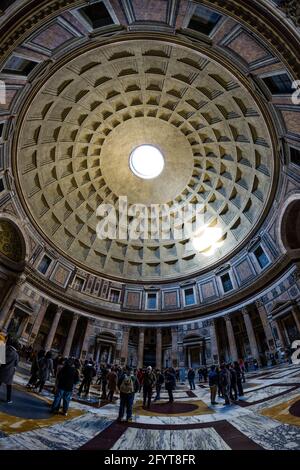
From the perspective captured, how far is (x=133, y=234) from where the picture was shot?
1199 inches

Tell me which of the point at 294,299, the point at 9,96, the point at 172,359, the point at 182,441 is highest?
the point at 9,96

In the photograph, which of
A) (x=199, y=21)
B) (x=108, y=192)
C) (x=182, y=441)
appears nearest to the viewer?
(x=182, y=441)

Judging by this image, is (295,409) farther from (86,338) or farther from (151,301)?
(151,301)

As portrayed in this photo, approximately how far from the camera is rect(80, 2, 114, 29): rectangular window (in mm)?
10602

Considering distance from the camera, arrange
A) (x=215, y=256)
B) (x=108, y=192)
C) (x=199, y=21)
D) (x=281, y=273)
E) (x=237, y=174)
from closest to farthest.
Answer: (x=199, y=21), (x=281, y=273), (x=237, y=174), (x=215, y=256), (x=108, y=192)

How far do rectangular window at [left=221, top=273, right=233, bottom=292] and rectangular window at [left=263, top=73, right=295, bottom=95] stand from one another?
55.4 feet

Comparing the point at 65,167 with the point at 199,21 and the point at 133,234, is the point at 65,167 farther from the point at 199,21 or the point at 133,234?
the point at 199,21

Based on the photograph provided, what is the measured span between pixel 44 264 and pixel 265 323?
67.1 ft

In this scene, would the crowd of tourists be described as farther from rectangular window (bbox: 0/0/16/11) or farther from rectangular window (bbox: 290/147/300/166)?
rectangular window (bbox: 290/147/300/166)

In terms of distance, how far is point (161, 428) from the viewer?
5684 millimetres

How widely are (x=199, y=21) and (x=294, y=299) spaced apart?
1771cm

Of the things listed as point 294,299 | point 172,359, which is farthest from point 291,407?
point 172,359

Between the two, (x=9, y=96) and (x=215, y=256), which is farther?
(x=215, y=256)

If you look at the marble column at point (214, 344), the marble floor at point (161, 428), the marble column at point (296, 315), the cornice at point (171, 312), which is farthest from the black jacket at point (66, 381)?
the marble column at point (214, 344)
